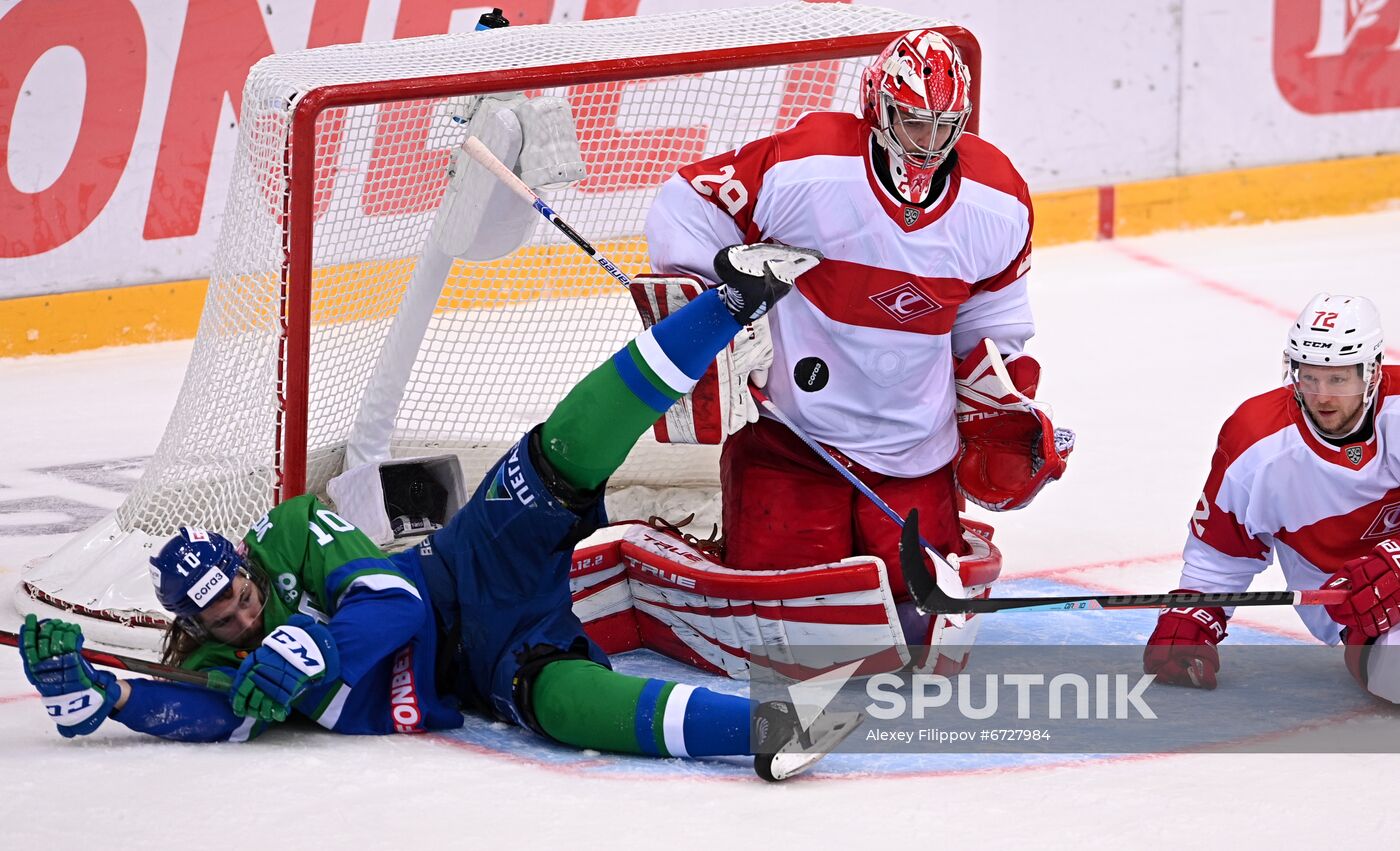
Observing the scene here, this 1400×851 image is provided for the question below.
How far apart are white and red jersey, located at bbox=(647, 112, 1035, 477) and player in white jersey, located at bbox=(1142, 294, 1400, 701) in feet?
1.50

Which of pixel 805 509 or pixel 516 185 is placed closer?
pixel 805 509

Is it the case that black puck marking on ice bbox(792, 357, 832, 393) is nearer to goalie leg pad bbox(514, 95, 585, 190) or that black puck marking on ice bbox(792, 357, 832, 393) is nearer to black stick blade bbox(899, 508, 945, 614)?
black stick blade bbox(899, 508, 945, 614)

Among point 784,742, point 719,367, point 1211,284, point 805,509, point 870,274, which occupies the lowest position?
point 1211,284

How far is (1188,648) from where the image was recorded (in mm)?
3209

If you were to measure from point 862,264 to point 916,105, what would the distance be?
0.95 feet

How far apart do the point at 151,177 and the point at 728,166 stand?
3198mm

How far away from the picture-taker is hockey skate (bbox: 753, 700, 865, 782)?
8.76ft

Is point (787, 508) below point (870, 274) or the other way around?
below

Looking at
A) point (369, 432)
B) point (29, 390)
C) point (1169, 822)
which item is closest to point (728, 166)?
point (369, 432)

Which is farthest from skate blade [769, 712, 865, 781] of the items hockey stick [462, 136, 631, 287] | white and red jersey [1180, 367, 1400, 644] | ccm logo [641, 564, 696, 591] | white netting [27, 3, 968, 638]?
white netting [27, 3, 968, 638]

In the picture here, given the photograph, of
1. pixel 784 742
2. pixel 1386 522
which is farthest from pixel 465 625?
pixel 1386 522

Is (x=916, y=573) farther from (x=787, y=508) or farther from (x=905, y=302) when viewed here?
(x=905, y=302)

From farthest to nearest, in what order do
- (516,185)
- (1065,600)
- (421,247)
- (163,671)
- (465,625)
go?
(421,247) < (516,185) < (1065,600) < (465,625) < (163,671)

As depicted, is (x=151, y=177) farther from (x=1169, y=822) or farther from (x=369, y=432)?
(x=1169, y=822)
